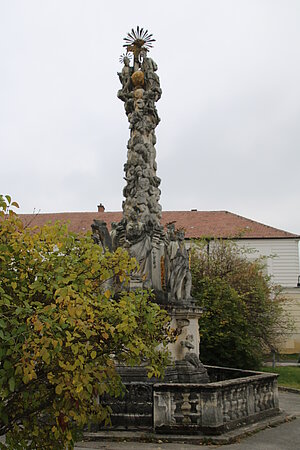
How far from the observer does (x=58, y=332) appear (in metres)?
3.35

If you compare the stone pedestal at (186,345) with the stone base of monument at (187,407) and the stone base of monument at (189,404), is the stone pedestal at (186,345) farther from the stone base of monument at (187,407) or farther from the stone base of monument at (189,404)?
the stone base of monument at (187,407)

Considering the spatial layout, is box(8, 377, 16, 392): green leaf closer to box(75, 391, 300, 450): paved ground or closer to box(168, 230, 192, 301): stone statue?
box(75, 391, 300, 450): paved ground

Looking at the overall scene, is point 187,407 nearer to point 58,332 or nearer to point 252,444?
point 252,444

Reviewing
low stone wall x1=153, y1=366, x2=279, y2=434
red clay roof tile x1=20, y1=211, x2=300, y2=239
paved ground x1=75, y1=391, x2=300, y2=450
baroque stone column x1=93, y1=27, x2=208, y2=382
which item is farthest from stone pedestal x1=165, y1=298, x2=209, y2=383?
red clay roof tile x1=20, y1=211, x2=300, y2=239

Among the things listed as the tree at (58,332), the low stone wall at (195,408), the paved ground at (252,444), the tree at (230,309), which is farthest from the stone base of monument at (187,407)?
the tree at (230,309)

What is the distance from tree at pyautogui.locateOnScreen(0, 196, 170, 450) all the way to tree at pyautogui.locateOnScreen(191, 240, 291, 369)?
13161 mm

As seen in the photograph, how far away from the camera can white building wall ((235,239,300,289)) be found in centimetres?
3688

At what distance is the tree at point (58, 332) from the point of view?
3.22m

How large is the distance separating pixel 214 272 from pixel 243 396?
46.7 ft

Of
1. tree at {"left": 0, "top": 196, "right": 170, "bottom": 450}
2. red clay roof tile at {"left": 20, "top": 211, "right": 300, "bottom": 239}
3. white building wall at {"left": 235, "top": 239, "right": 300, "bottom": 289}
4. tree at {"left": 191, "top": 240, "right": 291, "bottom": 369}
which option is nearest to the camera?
tree at {"left": 0, "top": 196, "right": 170, "bottom": 450}

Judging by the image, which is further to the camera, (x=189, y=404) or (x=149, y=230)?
(x=149, y=230)

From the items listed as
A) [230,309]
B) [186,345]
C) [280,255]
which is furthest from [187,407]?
[280,255]

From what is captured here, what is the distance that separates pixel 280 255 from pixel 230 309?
18762 mm

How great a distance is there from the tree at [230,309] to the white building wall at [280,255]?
11.7 metres
